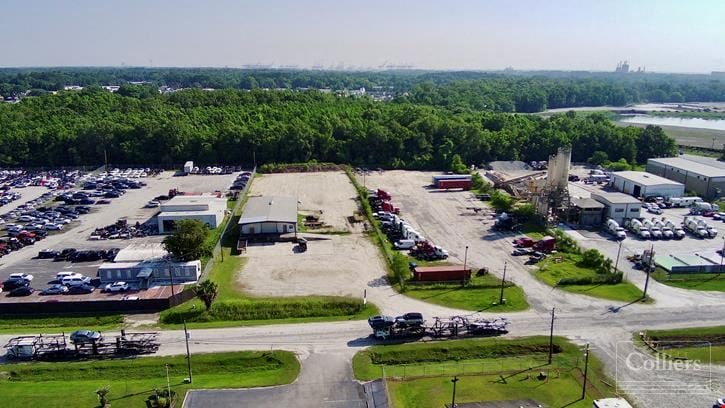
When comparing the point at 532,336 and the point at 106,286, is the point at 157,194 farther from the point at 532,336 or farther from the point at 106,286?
the point at 532,336

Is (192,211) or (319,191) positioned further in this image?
(319,191)

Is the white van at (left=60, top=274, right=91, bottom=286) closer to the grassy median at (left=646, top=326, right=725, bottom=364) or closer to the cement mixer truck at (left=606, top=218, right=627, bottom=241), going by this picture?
the grassy median at (left=646, top=326, right=725, bottom=364)

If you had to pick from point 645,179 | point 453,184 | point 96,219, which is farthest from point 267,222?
point 645,179

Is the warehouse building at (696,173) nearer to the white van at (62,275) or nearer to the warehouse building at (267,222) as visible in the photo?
the warehouse building at (267,222)

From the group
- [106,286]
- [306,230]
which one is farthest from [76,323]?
[306,230]

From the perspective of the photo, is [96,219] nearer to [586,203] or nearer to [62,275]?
[62,275]

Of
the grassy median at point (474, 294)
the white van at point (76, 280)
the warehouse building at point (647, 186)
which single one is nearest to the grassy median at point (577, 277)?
the grassy median at point (474, 294)
